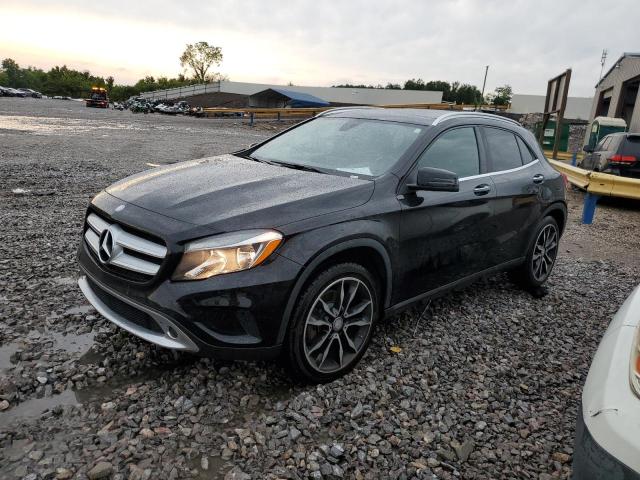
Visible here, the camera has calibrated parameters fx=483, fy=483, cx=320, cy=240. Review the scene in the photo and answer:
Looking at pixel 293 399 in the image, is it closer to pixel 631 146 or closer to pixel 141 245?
pixel 141 245

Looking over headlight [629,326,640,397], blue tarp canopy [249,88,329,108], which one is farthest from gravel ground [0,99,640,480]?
blue tarp canopy [249,88,329,108]

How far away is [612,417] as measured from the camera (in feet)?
5.44

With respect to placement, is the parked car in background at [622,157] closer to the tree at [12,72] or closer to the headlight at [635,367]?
the headlight at [635,367]

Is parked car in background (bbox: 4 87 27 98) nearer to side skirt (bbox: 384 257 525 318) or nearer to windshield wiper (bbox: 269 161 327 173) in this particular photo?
windshield wiper (bbox: 269 161 327 173)

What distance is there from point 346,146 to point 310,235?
4.36 feet

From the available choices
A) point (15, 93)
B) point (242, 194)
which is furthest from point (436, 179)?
point (15, 93)

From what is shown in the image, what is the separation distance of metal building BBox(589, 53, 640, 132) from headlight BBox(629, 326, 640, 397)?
21201 mm

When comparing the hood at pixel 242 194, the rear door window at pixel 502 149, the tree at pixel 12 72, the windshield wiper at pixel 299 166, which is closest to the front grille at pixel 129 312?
the hood at pixel 242 194

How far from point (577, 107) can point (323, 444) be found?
61.3 m

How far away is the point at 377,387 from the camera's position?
3.14 m

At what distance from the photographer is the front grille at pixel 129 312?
268 cm

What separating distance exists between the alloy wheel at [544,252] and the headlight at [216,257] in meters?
3.32

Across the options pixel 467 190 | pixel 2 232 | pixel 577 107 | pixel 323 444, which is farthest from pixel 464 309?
pixel 577 107

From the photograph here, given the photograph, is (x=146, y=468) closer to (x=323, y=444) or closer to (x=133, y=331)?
(x=133, y=331)
